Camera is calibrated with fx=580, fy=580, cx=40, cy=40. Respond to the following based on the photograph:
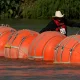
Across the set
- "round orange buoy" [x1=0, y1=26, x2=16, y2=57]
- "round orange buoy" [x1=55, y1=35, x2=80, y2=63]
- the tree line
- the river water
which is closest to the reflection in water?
the river water

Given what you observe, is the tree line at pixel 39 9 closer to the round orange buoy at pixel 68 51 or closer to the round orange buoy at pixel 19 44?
the round orange buoy at pixel 19 44

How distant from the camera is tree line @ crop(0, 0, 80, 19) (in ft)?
188

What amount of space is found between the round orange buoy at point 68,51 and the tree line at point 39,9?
39.5 metres

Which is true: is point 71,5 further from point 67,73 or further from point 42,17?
point 67,73

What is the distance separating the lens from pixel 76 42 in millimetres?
16422

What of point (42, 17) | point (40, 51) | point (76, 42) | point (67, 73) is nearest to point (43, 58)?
point (40, 51)

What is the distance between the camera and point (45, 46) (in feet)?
57.4

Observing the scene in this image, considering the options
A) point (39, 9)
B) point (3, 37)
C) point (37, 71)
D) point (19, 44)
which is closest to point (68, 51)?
point (37, 71)

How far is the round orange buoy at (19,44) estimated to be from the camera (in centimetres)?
1872

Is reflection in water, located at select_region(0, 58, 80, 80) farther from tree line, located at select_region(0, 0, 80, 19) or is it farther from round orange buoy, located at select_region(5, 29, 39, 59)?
tree line, located at select_region(0, 0, 80, 19)

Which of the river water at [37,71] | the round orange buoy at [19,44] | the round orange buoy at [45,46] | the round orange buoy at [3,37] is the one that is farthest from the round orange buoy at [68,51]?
the round orange buoy at [3,37]

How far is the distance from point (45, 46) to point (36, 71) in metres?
2.65

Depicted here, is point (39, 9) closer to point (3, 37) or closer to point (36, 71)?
point (3, 37)

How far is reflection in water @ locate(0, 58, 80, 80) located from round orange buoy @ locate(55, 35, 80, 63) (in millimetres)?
270
